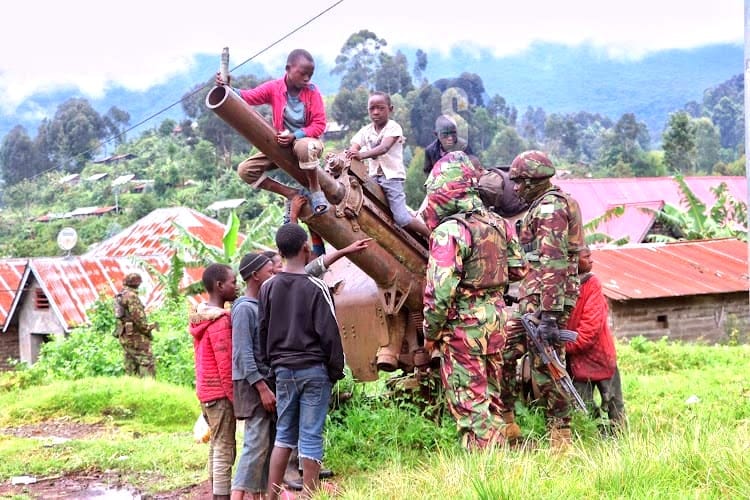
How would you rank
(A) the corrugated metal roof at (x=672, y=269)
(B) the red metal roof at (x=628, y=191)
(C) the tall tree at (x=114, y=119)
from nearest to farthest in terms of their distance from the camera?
(A) the corrugated metal roof at (x=672, y=269) < (B) the red metal roof at (x=628, y=191) < (C) the tall tree at (x=114, y=119)

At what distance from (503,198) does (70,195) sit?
78.6m

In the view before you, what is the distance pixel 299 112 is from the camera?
6984 millimetres

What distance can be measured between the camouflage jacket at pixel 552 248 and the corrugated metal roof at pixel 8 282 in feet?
81.7

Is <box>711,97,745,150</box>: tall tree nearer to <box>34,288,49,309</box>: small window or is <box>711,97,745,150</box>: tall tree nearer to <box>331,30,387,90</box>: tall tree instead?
<box>331,30,387,90</box>: tall tree

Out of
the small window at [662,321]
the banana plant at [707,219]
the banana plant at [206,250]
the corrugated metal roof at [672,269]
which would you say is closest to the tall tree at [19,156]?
the banana plant at [707,219]

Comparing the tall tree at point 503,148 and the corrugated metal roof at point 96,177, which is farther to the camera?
the corrugated metal roof at point 96,177

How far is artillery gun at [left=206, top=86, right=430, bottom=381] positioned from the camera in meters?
7.01

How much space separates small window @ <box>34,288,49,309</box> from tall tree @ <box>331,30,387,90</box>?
7603 cm

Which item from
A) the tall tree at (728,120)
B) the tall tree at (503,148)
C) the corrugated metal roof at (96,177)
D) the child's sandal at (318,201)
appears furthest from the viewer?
the tall tree at (728,120)

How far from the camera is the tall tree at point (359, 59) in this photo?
344 ft

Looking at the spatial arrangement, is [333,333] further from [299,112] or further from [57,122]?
[57,122]

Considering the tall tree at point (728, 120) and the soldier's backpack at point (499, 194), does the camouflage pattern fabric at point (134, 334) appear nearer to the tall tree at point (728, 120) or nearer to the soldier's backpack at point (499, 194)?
the soldier's backpack at point (499, 194)

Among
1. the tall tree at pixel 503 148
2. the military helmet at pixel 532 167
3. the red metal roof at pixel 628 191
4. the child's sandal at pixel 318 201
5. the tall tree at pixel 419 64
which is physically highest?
the tall tree at pixel 419 64

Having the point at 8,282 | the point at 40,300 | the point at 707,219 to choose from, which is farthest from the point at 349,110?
the point at 707,219
